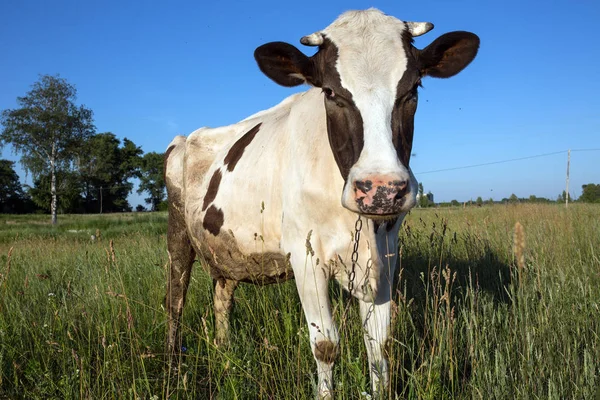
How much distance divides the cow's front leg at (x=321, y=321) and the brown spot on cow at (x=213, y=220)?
1.34m

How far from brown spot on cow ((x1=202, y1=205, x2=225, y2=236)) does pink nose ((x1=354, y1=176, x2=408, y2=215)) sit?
2.05 m

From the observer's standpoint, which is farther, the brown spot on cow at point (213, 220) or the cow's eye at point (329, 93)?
the brown spot on cow at point (213, 220)

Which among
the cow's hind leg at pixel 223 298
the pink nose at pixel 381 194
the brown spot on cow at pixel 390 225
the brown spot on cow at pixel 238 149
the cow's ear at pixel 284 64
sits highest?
the cow's ear at pixel 284 64

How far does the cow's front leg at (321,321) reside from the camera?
2.90 metres

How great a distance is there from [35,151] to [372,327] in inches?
1929

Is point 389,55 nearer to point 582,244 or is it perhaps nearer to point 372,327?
point 372,327

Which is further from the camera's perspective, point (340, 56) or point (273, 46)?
point (273, 46)

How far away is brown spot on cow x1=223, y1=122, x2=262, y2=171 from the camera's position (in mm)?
4227

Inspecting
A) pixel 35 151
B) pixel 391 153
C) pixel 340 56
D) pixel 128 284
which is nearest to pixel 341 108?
pixel 340 56

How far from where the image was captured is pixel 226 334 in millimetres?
4422

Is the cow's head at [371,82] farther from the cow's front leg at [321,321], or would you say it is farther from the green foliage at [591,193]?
the green foliage at [591,193]

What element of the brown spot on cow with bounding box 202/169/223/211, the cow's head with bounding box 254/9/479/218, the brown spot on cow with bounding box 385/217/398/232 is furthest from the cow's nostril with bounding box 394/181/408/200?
the brown spot on cow with bounding box 202/169/223/211

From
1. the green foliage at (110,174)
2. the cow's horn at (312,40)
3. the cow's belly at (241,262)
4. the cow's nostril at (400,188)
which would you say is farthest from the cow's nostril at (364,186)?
the green foliage at (110,174)

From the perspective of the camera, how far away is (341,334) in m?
3.19
